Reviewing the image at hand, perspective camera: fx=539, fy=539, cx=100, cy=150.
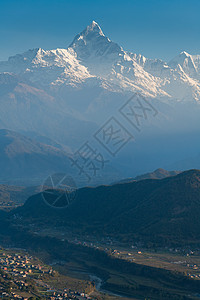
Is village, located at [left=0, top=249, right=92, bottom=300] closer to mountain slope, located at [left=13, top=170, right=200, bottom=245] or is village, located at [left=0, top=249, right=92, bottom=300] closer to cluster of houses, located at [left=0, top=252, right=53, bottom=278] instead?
cluster of houses, located at [left=0, top=252, right=53, bottom=278]

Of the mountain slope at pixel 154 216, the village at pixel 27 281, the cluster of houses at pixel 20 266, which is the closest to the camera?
the village at pixel 27 281

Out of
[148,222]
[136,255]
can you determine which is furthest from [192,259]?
[148,222]

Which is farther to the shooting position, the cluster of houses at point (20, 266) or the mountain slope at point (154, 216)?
the mountain slope at point (154, 216)

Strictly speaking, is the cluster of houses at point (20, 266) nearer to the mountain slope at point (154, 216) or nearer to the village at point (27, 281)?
the village at point (27, 281)

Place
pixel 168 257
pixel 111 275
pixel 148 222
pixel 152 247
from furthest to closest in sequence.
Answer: pixel 148 222 < pixel 152 247 < pixel 168 257 < pixel 111 275

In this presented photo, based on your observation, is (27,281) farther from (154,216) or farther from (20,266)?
(154,216)

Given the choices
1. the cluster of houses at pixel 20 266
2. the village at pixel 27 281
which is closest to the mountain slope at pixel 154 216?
the cluster of houses at pixel 20 266

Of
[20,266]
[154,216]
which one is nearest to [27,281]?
[20,266]

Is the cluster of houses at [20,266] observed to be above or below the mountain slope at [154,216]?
below

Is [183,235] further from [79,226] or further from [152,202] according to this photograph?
[79,226]

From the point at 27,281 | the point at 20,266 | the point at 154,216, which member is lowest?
the point at 27,281

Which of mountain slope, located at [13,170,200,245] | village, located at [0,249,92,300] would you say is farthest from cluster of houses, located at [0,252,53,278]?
mountain slope, located at [13,170,200,245]
